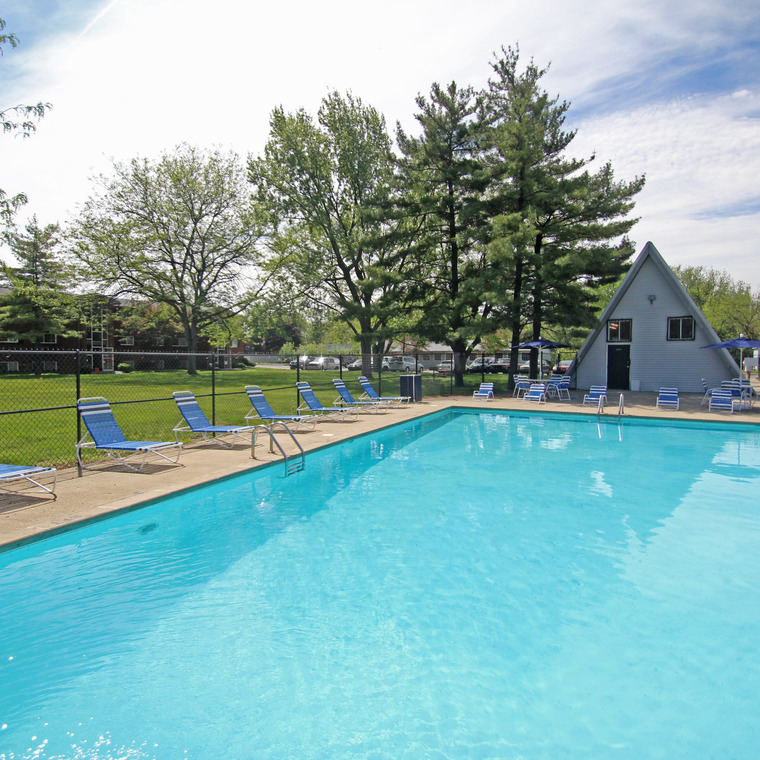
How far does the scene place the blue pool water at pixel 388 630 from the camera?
3051 mm

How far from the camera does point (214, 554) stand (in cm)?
556

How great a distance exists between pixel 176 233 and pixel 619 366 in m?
28.7

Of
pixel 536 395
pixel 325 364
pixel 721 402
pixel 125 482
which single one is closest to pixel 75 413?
pixel 125 482

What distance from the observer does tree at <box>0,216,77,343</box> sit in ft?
113

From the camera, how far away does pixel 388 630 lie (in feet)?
13.7

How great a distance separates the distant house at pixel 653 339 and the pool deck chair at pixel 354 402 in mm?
12431

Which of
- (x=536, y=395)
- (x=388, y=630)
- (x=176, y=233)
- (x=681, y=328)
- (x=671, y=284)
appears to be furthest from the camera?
(x=176, y=233)

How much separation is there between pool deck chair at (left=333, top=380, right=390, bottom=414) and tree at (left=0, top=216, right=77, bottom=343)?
24.5 metres

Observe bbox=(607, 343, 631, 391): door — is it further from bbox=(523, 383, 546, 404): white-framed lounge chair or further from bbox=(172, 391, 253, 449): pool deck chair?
bbox=(172, 391, 253, 449): pool deck chair

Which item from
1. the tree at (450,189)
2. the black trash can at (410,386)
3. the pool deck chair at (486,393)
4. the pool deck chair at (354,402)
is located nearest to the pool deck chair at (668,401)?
the pool deck chair at (486,393)

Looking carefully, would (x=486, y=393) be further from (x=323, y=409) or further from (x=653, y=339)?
(x=323, y=409)

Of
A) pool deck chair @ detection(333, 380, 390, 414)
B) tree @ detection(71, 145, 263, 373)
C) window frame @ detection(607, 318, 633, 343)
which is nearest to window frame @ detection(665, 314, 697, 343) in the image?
window frame @ detection(607, 318, 633, 343)

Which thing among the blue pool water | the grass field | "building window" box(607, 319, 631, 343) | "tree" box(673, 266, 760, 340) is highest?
"tree" box(673, 266, 760, 340)

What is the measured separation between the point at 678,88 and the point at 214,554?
15651 millimetres
